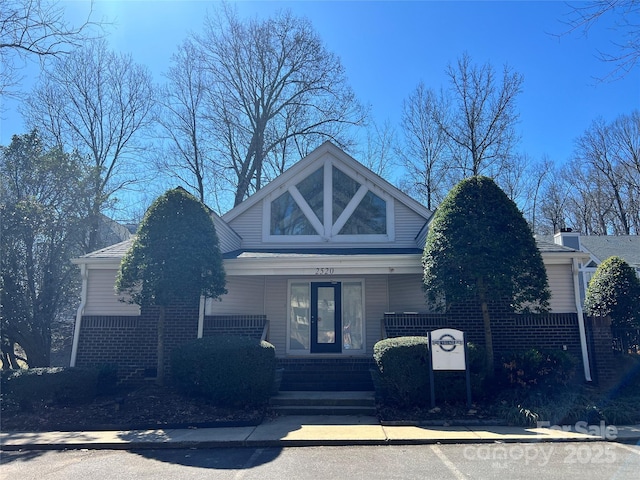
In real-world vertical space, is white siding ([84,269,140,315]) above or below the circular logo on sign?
above

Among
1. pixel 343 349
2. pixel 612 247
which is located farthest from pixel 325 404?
pixel 612 247

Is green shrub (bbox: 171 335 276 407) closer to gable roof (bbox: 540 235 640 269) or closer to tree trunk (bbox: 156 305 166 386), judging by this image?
tree trunk (bbox: 156 305 166 386)

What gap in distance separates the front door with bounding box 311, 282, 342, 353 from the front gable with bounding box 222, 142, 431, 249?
129 cm

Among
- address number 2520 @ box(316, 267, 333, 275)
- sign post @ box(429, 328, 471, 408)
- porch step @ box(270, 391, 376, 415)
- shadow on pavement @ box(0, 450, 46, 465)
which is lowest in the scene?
shadow on pavement @ box(0, 450, 46, 465)

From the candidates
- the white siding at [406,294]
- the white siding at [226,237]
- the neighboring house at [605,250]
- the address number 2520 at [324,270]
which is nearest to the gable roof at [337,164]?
the white siding at [226,237]

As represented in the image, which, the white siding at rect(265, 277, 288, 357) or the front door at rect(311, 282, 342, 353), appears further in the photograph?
the white siding at rect(265, 277, 288, 357)

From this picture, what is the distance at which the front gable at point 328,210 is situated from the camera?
499 inches

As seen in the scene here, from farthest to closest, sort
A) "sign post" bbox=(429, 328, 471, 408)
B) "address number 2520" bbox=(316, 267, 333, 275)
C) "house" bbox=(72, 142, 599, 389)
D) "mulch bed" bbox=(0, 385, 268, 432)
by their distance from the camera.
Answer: "address number 2520" bbox=(316, 267, 333, 275)
"house" bbox=(72, 142, 599, 389)
"sign post" bbox=(429, 328, 471, 408)
"mulch bed" bbox=(0, 385, 268, 432)

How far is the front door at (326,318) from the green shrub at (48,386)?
18.7ft

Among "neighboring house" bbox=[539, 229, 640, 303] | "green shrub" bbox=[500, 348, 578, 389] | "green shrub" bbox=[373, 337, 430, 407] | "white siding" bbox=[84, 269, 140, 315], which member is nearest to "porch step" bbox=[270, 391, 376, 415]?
"green shrub" bbox=[373, 337, 430, 407]

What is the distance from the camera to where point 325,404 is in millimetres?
8422

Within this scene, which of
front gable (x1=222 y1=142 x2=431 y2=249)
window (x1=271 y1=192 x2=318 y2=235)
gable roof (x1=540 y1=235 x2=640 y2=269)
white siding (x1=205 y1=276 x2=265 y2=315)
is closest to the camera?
white siding (x1=205 y1=276 x2=265 y2=315)

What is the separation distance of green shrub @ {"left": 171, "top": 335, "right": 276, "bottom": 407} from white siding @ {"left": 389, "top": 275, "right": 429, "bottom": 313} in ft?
15.5

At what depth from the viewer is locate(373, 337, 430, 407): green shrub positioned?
25.8 ft
